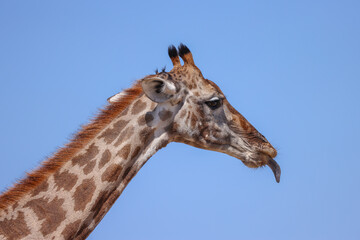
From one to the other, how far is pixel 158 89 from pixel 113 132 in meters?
0.91

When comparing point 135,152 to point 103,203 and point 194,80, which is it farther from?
point 194,80

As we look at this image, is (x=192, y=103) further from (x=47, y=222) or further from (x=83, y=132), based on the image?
(x=47, y=222)

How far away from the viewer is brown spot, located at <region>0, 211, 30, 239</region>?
6207 mm

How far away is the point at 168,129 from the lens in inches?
303

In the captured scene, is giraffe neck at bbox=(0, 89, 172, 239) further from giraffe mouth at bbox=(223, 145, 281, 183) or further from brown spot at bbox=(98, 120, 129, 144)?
giraffe mouth at bbox=(223, 145, 281, 183)

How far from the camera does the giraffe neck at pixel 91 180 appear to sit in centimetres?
639

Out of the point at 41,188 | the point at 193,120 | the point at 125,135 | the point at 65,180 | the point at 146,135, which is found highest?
the point at 193,120

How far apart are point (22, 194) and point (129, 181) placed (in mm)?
1468

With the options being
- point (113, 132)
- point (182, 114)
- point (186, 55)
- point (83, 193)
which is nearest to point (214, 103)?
point (182, 114)

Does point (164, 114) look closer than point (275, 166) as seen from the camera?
Yes

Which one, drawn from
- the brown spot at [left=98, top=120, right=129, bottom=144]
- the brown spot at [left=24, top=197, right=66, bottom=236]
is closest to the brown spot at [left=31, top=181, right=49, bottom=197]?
the brown spot at [left=24, top=197, right=66, bottom=236]

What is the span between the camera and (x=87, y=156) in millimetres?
7023

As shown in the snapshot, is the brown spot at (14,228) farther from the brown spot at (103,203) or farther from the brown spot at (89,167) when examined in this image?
the brown spot at (89,167)

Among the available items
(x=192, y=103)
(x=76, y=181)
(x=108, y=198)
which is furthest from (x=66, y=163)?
(x=192, y=103)
